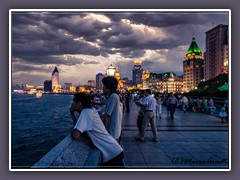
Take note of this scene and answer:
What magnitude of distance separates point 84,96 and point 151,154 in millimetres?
3669

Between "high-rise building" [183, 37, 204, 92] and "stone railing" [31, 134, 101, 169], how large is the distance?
138 m

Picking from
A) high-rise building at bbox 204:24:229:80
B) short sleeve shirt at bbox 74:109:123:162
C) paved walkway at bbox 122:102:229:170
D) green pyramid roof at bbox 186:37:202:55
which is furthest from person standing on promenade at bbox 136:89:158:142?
green pyramid roof at bbox 186:37:202:55

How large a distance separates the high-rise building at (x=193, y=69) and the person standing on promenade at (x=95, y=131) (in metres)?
138

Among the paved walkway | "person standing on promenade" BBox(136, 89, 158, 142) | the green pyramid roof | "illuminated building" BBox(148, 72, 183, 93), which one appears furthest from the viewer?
"illuminated building" BBox(148, 72, 183, 93)

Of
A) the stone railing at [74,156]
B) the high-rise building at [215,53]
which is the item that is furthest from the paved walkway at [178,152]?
the high-rise building at [215,53]

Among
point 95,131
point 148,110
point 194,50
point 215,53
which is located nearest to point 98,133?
point 95,131

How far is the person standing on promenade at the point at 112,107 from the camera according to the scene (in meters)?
3.91

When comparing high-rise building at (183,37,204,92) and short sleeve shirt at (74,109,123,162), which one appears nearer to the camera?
short sleeve shirt at (74,109,123,162)

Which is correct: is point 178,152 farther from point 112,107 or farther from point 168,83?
point 168,83

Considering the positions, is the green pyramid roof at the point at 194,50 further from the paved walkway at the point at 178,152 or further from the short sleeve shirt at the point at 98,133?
the short sleeve shirt at the point at 98,133

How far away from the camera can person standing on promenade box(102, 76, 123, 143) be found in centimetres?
391

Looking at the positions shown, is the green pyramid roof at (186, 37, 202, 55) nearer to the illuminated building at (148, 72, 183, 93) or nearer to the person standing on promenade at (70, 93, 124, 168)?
the illuminated building at (148, 72, 183, 93)
